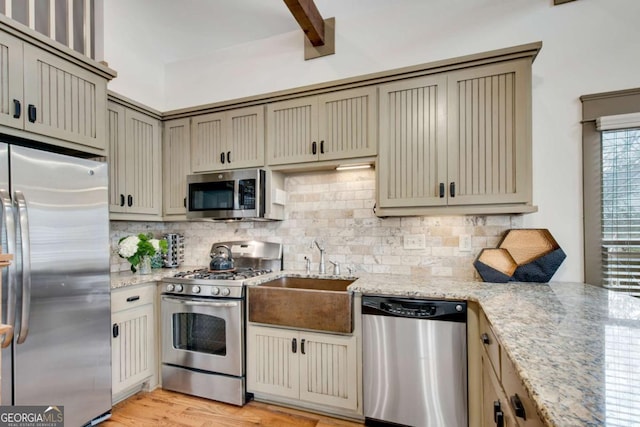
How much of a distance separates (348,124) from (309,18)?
88 centimetres

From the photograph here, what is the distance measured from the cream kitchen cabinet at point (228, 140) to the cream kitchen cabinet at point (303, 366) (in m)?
1.42

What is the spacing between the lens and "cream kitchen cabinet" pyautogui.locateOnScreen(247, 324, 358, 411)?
2004 mm

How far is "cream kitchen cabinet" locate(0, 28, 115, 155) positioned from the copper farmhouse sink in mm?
1570

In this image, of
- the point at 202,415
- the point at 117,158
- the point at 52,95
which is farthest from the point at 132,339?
the point at 52,95

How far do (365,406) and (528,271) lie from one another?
4.62 feet

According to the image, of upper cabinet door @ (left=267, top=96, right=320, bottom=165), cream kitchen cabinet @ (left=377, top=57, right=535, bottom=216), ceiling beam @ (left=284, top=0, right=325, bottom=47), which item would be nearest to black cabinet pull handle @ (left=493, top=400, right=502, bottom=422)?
cream kitchen cabinet @ (left=377, top=57, right=535, bottom=216)

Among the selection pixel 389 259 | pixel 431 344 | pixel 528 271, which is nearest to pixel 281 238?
pixel 389 259

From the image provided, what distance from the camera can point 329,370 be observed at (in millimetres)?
2041

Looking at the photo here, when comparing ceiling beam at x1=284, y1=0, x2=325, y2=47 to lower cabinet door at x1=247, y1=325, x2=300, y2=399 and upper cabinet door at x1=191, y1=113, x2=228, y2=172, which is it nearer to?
upper cabinet door at x1=191, y1=113, x2=228, y2=172

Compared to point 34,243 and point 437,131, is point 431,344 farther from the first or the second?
point 34,243

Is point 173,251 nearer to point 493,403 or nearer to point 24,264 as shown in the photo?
point 24,264

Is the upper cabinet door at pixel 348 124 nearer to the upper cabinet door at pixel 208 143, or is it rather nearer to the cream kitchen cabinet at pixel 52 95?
the upper cabinet door at pixel 208 143

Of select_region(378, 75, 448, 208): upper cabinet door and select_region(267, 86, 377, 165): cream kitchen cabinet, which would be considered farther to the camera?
select_region(267, 86, 377, 165): cream kitchen cabinet

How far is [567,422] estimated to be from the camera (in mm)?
575
